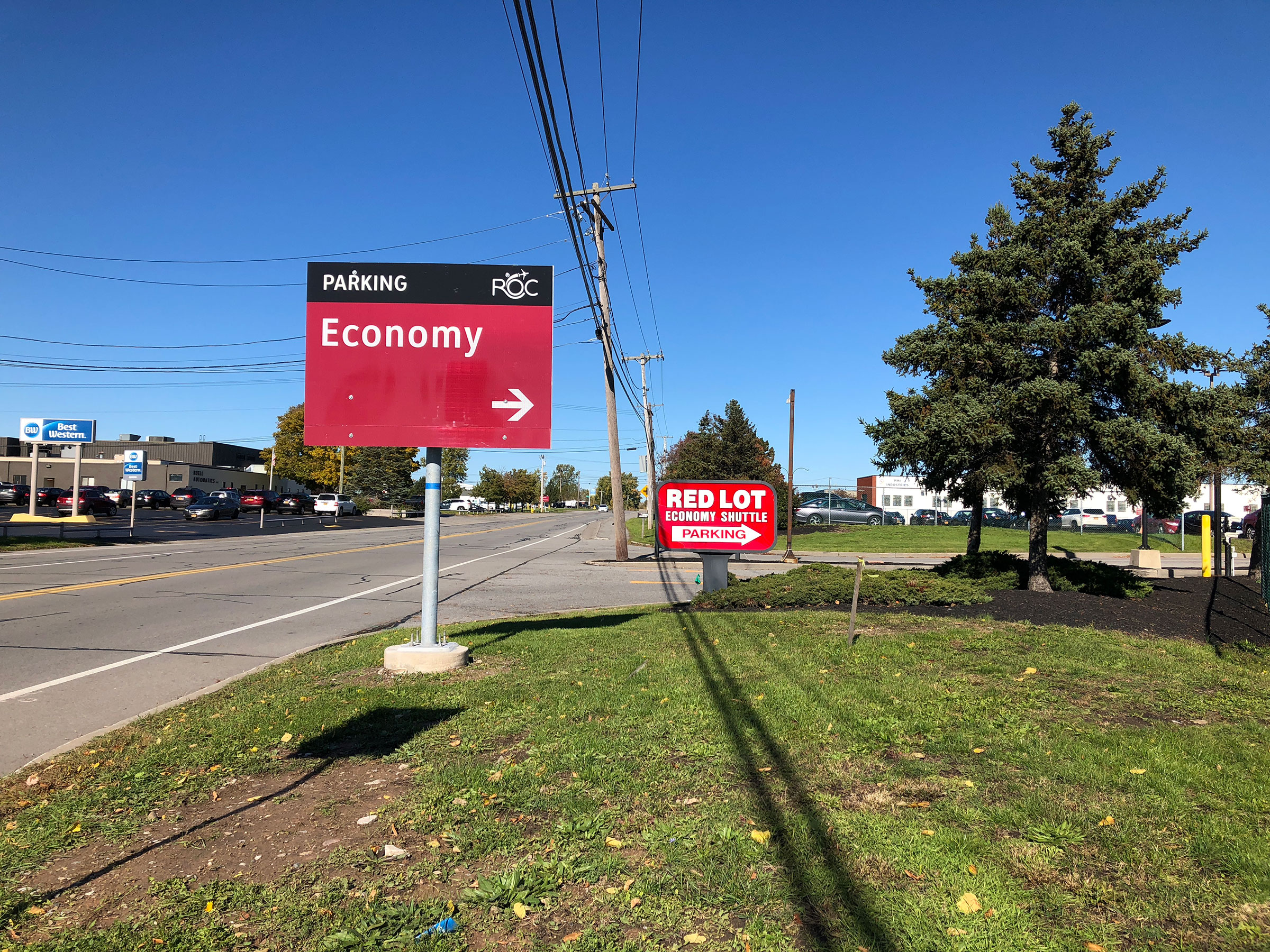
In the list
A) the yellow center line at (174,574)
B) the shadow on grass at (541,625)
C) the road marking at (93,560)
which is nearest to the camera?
the shadow on grass at (541,625)

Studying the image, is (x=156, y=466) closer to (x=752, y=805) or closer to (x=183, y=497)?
(x=183, y=497)

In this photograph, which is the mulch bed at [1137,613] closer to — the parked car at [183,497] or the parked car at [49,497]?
the parked car at [183,497]

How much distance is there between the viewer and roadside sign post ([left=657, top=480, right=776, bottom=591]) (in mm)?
11602

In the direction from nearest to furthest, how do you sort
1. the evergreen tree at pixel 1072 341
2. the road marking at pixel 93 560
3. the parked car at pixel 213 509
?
the evergreen tree at pixel 1072 341 → the road marking at pixel 93 560 → the parked car at pixel 213 509

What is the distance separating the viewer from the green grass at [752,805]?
9.61 ft

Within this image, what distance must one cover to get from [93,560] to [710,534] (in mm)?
17581

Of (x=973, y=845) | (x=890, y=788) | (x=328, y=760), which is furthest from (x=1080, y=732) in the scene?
(x=328, y=760)

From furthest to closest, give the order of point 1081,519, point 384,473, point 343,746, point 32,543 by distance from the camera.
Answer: point 384,473 < point 1081,519 < point 32,543 < point 343,746

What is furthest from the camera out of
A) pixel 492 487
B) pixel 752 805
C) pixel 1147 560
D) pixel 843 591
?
pixel 492 487

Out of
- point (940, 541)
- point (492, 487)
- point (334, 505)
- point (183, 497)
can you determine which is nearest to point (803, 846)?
point (940, 541)

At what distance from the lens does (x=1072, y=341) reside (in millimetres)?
11492

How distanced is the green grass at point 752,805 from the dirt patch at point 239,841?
0.30ft

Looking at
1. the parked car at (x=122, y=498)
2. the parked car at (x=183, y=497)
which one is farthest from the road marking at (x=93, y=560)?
the parked car at (x=122, y=498)

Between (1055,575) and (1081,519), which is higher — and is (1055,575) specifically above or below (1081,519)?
below
